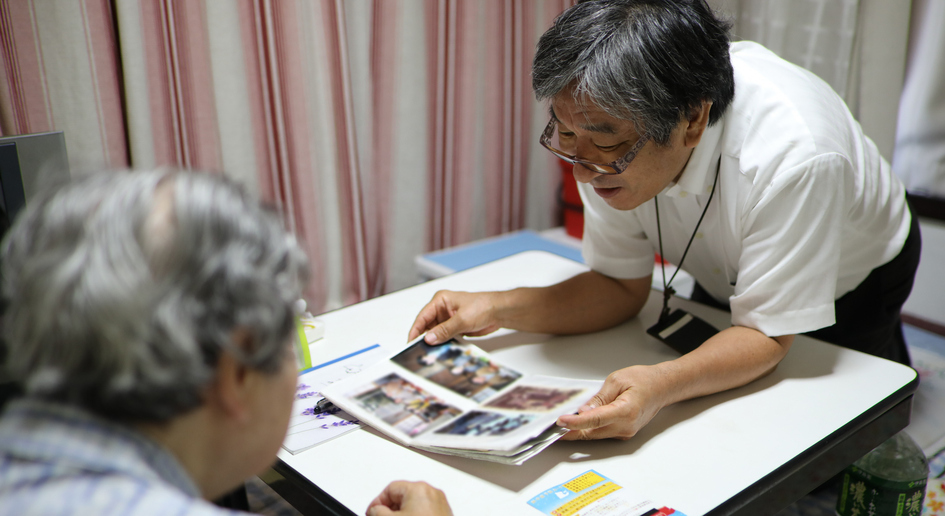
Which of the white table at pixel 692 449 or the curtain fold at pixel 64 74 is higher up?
the curtain fold at pixel 64 74

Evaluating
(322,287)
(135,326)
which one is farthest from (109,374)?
(322,287)

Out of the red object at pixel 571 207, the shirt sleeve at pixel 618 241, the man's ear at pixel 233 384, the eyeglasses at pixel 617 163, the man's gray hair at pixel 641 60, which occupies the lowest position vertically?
the red object at pixel 571 207

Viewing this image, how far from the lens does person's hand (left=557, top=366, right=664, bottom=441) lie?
0.88 meters

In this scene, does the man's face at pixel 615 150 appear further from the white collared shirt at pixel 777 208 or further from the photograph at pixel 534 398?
the photograph at pixel 534 398

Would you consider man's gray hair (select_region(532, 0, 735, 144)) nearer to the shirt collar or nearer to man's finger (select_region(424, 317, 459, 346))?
the shirt collar

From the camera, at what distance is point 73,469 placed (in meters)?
0.47

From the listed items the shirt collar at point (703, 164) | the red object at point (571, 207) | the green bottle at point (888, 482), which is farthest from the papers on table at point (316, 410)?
the red object at point (571, 207)

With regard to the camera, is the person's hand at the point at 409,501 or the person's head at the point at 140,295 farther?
the person's hand at the point at 409,501

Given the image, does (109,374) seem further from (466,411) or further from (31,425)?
(466,411)

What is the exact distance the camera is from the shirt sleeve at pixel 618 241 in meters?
1.33

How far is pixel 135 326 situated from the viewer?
18.0 inches

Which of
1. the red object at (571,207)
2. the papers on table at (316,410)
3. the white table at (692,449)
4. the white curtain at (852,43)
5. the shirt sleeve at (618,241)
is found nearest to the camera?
the white table at (692,449)

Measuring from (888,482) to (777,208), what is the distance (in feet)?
2.06

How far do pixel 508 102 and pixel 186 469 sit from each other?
2.07 metres
